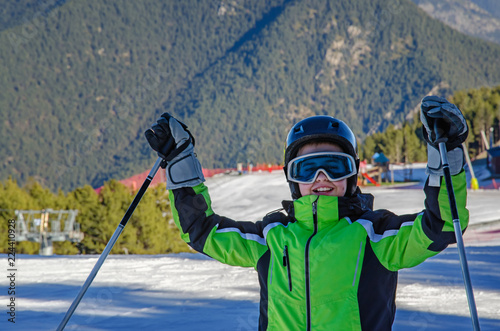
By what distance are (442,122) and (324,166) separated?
21.4 inches

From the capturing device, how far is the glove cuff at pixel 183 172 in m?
2.43

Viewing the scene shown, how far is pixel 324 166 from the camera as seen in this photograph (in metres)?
2.32

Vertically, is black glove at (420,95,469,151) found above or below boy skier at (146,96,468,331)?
above

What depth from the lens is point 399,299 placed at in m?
4.32

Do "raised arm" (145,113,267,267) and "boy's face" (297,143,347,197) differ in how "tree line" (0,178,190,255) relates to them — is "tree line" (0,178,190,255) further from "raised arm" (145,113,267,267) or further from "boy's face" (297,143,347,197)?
"boy's face" (297,143,347,197)

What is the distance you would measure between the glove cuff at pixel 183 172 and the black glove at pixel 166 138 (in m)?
0.03

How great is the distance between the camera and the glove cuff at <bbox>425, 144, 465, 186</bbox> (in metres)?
1.94

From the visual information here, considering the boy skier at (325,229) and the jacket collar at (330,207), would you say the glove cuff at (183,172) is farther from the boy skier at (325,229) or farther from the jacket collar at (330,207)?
the jacket collar at (330,207)

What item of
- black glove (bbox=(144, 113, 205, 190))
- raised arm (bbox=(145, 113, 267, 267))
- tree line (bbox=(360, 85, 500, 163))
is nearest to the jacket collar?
raised arm (bbox=(145, 113, 267, 267))

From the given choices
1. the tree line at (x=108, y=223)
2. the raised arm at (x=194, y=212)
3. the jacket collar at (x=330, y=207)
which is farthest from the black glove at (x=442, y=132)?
the tree line at (x=108, y=223)

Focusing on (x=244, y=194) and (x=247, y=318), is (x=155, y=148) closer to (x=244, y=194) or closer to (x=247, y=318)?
(x=247, y=318)

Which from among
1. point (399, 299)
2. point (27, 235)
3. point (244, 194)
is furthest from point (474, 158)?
point (399, 299)

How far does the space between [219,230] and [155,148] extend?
49 centimetres

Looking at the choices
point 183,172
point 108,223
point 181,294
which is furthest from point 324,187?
point 108,223
